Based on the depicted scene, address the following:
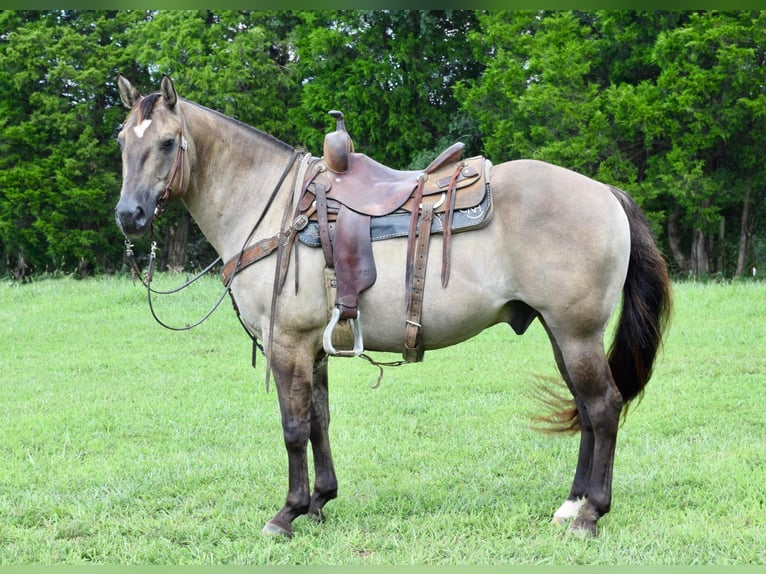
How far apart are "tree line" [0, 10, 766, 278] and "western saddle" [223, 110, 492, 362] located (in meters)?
14.0

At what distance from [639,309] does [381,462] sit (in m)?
2.05

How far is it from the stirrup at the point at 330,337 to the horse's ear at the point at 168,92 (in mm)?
1351

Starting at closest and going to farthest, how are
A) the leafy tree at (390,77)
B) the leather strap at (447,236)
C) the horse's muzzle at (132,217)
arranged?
1. the horse's muzzle at (132,217)
2. the leather strap at (447,236)
3. the leafy tree at (390,77)

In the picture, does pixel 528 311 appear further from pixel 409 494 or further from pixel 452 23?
pixel 452 23

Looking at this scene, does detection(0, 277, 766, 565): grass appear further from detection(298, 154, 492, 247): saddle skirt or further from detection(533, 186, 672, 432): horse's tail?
detection(298, 154, 492, 247): saddle skirt

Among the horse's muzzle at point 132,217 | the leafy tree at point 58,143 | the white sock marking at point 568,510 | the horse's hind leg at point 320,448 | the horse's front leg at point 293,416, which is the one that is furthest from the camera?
the leafy tree at point 58,143

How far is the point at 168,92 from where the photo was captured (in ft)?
13.0

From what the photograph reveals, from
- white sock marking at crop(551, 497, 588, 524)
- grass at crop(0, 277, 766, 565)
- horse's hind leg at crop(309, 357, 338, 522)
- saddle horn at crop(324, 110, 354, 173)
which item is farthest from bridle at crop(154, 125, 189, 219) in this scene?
white sock marking at crop(551, 497, 588, 524)

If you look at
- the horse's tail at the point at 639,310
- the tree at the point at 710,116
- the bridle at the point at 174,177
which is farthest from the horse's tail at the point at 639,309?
the tree at the point at 710,116

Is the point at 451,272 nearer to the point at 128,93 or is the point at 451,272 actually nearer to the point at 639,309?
the point at 639,309

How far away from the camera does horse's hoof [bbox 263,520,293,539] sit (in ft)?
13.3

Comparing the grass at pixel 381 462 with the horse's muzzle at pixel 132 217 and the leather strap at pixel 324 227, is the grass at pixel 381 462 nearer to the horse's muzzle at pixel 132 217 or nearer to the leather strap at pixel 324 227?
the leather strap at pixel 324 227

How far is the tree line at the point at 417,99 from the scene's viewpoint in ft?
56.0

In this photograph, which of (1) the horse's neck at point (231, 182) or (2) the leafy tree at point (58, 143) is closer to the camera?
(1) the horse's neck at point (231, 182)
